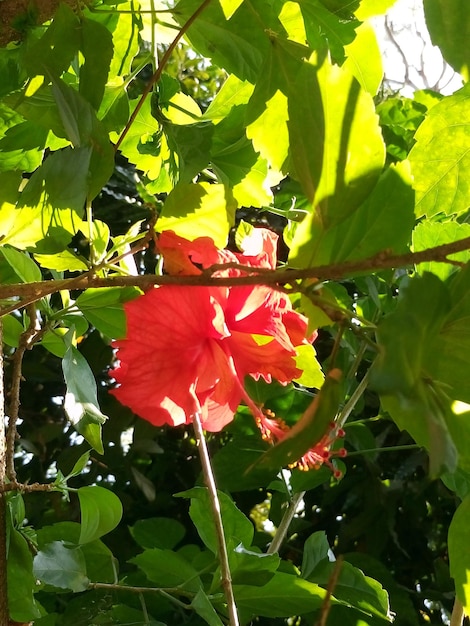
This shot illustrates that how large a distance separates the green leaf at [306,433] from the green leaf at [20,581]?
0.31 m

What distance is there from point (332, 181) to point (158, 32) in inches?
15.6

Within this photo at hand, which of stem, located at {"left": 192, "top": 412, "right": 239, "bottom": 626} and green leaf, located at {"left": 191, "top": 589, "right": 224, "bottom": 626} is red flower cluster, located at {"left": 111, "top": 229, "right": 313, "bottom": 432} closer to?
stem, located at {"left": 192, "top": 412, "right": 239, "bottom": 626}

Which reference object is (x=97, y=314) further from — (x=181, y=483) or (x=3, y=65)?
(x=181, y=483)

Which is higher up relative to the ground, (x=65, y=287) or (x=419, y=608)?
(x=65, y=287)

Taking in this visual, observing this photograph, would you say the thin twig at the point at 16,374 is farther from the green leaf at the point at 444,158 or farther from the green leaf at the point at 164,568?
the green leaf at the point at 444,158

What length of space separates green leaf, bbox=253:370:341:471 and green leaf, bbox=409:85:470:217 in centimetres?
24

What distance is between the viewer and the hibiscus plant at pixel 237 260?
0.32 metres

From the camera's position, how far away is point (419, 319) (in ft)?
0.89

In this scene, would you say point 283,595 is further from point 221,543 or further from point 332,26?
point 332,26

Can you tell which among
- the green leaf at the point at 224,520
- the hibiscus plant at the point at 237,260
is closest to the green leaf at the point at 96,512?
the hibiscus plant at the point at 237,260

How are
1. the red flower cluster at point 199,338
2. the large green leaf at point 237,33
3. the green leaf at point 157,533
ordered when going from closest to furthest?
the red flower cluster at point 199,338
the large green leaf at point 237,33
the green leaf at point 157,533

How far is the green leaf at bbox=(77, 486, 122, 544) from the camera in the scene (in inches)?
22.9

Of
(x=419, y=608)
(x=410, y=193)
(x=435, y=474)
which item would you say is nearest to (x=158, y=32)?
(x=410, y=193)

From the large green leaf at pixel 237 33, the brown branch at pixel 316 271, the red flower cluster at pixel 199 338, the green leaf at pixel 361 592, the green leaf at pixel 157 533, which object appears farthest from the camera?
the green leaf at pixel 157 533
